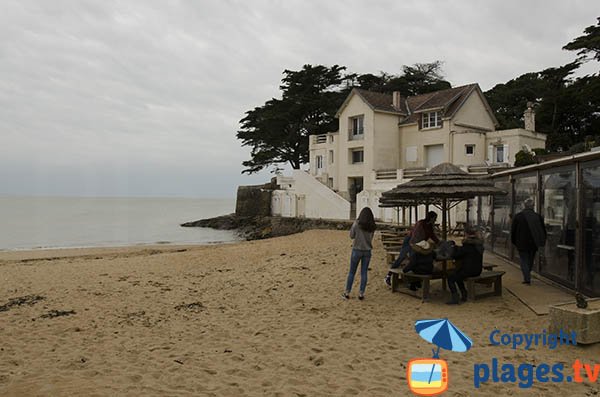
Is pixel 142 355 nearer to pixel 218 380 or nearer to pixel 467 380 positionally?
pixel 218 380

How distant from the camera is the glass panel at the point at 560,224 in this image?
24.4ft

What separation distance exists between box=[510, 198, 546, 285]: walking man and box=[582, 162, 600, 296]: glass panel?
3.26 ft

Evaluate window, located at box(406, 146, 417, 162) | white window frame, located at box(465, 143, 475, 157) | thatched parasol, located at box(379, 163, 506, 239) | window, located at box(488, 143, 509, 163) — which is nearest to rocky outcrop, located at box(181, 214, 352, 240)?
window, located at box(406, 146, 417, 162)

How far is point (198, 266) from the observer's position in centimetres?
1266

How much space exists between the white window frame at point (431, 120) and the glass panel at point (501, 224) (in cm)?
1956

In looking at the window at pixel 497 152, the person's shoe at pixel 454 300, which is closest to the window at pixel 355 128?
the window at pixel 497 152

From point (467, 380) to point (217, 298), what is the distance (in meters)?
5.17

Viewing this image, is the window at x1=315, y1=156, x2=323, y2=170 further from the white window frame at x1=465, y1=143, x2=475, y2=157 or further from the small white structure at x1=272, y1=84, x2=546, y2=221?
the white window frame at x1=465, y1=143, x2=475, y2=157

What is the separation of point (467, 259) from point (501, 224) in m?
5.54

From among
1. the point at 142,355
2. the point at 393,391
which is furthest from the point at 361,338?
the point at 142,355

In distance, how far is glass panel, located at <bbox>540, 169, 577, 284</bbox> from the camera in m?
7.45

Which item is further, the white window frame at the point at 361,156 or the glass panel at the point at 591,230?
the white window frame at the point at 361,156

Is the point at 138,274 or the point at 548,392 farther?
the point at 138,274

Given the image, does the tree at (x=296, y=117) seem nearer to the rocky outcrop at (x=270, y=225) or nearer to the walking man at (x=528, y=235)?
the rocky outcrop at (x=270, y=225)
